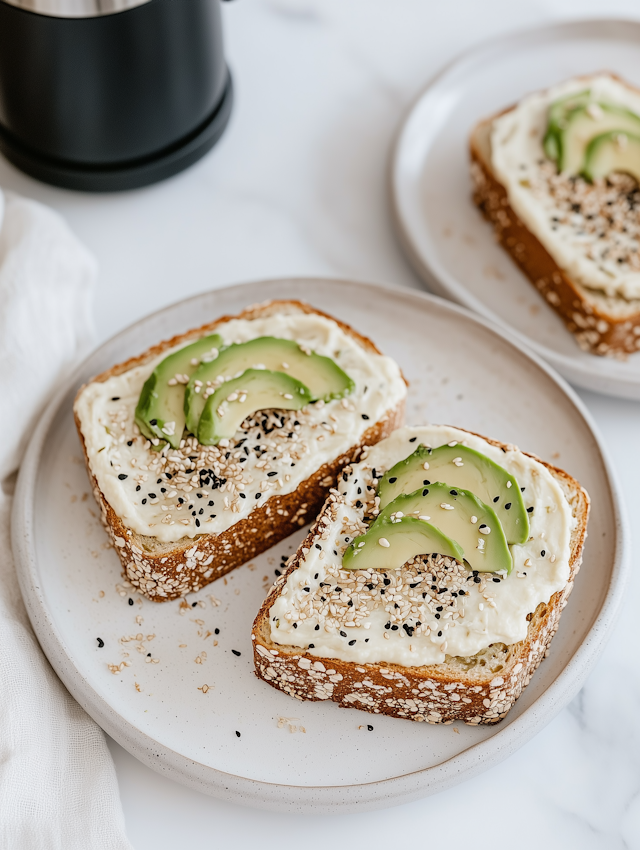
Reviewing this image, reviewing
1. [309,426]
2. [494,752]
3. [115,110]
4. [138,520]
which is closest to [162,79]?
[115,110]

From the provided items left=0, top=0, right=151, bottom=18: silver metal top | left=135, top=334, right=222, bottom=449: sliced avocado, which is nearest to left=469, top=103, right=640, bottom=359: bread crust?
left=135, top=334, right=222, bottom=449: sliced avocado

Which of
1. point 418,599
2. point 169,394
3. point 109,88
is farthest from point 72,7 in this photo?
point 418,599

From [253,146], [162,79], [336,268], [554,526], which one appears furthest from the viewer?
[253,146]

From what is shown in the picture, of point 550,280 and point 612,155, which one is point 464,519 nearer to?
point 550,280

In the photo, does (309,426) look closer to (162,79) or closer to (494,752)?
(494,752)

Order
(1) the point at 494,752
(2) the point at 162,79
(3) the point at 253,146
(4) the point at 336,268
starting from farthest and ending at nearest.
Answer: (3) the point at 253,146, (4) the point at 336,268, (2) the point at 162,79, (1) the point at 494,752

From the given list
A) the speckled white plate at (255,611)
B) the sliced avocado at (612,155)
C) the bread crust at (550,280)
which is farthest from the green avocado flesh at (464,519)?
the sliced avocado at (612,155)
